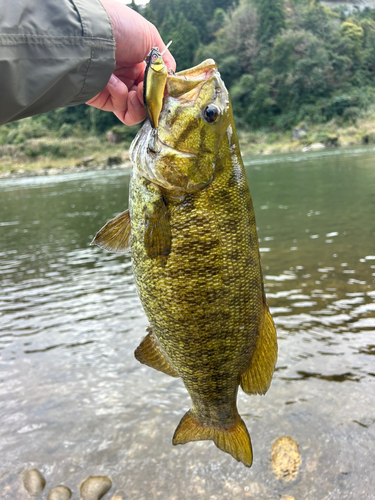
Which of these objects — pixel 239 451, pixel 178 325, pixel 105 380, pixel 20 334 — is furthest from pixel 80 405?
pixel 178 325

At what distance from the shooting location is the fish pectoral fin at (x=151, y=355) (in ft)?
7.77

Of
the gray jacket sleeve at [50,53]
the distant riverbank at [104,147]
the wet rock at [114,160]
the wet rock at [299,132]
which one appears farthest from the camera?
the wet rock at [299,132]

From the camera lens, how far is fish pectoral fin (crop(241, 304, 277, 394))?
2.27 m

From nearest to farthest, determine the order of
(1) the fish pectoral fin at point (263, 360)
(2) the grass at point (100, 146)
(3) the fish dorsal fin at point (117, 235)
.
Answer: (3) the fish dorsal fin at point (117, 235), (1) the fish pectoral fin at point (263, 360), (2) the grass at point (100, 146)

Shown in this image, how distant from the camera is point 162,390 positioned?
206 inches

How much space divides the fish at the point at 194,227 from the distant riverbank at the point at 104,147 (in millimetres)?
53878

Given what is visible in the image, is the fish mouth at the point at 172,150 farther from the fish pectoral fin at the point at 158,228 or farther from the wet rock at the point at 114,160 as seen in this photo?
the wet rock at the point at 114,160

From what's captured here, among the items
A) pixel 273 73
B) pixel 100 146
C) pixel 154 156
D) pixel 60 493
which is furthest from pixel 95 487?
pixel 273 73

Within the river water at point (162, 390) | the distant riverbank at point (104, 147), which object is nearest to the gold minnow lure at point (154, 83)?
the river water at point (162, 390)

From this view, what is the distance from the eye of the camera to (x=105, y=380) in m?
5.56

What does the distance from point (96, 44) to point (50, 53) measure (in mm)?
259

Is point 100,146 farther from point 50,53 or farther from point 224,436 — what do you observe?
point 224,436

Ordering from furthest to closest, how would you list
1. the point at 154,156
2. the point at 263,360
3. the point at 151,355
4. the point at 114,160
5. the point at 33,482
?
the point at 114,160, the point at 33,482, the point at 151,355, the point at 263,360, the point at 154,156

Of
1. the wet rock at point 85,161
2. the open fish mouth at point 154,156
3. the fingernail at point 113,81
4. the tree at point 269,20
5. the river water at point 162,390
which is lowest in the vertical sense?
the wet rock at point 85,161
